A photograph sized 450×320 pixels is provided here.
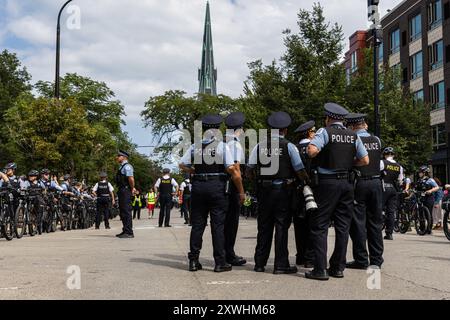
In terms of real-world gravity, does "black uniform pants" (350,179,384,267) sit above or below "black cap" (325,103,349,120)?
below

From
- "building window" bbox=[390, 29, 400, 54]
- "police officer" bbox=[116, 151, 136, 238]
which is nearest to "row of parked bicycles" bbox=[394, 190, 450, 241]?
"police officer" bbox=[116, 151, 136, 238]

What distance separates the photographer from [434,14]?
4403 cm

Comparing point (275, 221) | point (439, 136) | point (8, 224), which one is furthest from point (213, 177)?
point (439, 136)

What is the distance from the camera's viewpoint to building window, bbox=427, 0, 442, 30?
4299cm

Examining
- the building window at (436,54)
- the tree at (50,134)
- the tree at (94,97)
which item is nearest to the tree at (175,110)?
the tree at (94,97)

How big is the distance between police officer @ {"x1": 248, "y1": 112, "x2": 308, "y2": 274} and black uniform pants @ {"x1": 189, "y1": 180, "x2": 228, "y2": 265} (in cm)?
45

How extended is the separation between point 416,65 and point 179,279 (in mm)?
44311

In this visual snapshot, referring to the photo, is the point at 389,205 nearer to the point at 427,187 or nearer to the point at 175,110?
the point at 427,187

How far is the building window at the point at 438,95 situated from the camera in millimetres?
43125

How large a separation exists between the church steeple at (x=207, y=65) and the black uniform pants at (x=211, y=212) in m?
124

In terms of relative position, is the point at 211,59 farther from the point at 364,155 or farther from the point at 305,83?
the point at 364,155

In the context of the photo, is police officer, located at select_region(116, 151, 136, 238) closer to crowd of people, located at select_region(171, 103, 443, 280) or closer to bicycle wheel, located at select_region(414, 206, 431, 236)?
crowd of people, located at select_region(171, 103, 443, 280)

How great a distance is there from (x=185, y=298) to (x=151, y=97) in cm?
6236
